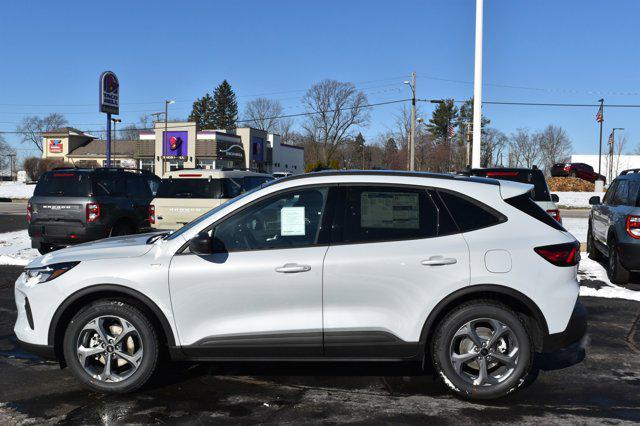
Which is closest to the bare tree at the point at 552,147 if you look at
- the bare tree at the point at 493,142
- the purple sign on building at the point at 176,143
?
the bare tree at the point at 493,142

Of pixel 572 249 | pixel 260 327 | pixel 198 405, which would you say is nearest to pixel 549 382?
pixel 572 249

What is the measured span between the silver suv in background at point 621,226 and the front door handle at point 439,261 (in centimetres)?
541

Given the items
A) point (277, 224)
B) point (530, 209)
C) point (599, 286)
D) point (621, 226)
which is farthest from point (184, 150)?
point (530, 209)

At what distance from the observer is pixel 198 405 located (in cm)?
429

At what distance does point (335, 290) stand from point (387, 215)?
0.71m

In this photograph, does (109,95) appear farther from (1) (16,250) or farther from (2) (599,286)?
(2) (599,286)

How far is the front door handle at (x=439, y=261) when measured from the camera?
4.21 m

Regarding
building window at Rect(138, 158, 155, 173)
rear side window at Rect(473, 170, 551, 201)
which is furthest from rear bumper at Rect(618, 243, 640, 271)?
building window at Rect(138, 158, 155, 173)

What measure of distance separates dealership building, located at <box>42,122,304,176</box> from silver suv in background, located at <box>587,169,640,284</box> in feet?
123

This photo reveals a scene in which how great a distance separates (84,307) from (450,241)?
2.88 m

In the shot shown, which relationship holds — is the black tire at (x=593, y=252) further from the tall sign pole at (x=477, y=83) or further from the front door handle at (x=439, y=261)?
the front door handle at (x=439, y=261)

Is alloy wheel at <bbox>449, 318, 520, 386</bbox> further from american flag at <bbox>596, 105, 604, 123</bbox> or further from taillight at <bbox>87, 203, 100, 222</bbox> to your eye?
american flag at <bbox>596, 105, 604, 123</bbox>

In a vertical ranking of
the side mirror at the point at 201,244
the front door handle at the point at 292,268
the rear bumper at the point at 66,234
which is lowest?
the rear bumper at the point at 66,234

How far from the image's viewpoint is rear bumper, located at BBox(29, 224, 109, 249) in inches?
418
